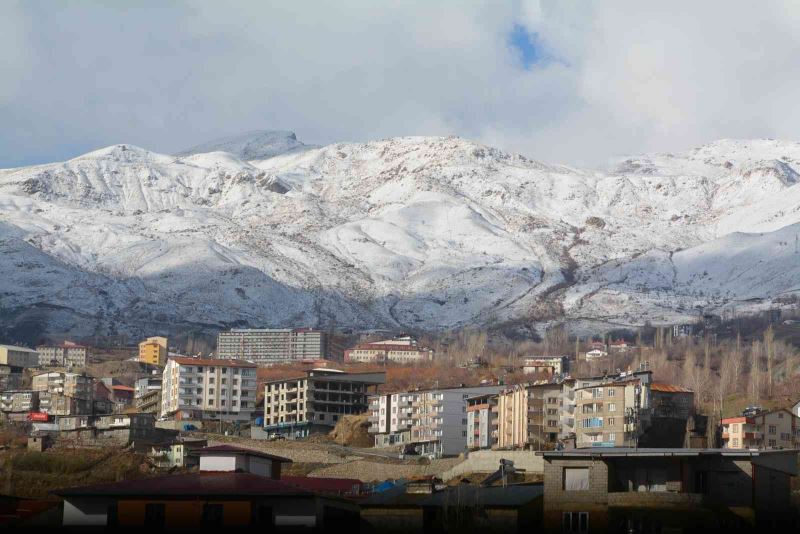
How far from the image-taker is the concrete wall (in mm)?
65000

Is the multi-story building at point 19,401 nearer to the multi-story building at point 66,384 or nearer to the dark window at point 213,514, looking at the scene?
the multi-story building at point 66,384

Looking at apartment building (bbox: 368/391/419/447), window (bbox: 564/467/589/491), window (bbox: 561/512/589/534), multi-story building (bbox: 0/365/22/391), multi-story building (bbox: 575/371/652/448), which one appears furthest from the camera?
multi-story building (bbox: 0/365/22/391)

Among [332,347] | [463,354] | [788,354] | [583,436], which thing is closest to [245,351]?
[332,347]

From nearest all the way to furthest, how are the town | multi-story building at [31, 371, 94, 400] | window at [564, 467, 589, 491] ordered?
the town < window at [564, 467, 589, 491] < multi-story building at [31, 371, 94, 400]

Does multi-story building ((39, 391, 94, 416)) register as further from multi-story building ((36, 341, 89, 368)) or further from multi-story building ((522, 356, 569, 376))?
multi-story building ((36, 341, 89, 368))

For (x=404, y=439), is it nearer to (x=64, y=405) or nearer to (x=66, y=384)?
(x=64, y=405)

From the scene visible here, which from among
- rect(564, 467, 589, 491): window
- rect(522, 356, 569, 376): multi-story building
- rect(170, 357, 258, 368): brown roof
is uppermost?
rect(522, 356, 569, 376): multi-story building

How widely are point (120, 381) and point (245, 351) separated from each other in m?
45.7

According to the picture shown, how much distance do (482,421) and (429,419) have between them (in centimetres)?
675

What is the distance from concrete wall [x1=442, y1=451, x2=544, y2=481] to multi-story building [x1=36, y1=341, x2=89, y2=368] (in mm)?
106246

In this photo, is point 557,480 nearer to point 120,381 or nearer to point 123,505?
point 123,505

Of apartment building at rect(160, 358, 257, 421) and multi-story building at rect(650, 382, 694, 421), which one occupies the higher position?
apartment building at rect(160, 358, 257, 421)

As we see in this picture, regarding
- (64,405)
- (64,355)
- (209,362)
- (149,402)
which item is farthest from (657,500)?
(64,355)

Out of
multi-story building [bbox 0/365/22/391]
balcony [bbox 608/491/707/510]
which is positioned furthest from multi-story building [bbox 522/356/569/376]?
balcony [bbox 608/491/707/510]
